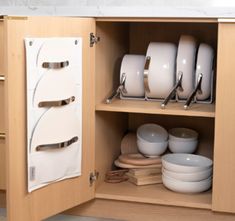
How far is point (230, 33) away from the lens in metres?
1.64

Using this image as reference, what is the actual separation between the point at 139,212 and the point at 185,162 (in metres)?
0.26

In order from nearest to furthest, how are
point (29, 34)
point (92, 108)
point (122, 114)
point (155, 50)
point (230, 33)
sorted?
point (29, 34) → point (230, 33) → point (92, 108) → point (155, 50) → point (122, 114)

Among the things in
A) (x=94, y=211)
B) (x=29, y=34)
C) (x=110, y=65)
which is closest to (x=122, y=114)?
(x=110, y=65)

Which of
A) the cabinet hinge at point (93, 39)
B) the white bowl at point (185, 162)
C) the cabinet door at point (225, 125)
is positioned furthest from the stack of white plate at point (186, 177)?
the cabinet hinge at point (93, 39)

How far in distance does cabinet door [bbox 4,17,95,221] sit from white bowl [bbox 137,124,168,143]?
1.21 feet

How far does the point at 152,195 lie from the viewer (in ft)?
6.11

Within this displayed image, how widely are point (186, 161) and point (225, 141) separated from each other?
1.05 ft

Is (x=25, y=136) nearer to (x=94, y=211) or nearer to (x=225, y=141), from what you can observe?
(x=94, y=211)

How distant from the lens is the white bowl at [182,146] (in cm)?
206

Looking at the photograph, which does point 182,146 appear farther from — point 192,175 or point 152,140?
point 192,175

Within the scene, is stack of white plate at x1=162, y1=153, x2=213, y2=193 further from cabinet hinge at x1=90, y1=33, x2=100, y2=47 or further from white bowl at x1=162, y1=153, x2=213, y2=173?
cabinet hinge at x1=90, y1=33, x2=100, y2=47

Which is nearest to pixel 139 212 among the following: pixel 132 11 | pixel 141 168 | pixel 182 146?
pixel 141 168

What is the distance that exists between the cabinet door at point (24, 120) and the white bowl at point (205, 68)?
387 mm

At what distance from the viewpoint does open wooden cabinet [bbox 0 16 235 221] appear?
4.97 feet
